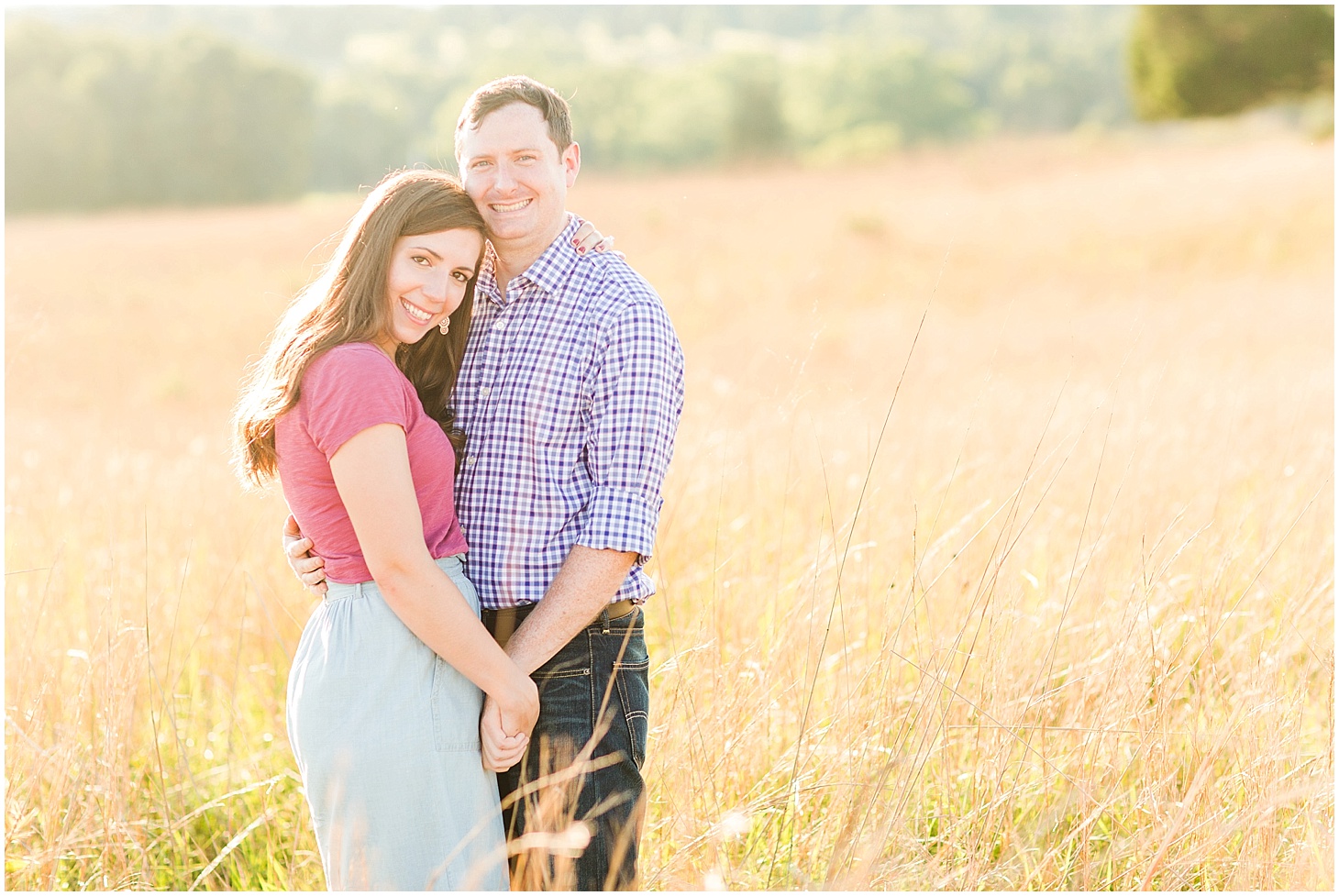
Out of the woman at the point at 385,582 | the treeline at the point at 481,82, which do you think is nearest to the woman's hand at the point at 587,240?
the woman at the point at 385,582

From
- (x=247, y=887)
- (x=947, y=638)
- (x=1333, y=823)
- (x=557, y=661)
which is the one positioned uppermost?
(x=557, y=661)

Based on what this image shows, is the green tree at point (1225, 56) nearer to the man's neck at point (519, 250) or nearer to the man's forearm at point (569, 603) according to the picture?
the man's neck at point (519, 250)

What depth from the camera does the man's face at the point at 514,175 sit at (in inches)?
88.7

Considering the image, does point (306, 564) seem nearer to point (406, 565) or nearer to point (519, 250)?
point (406, 565)

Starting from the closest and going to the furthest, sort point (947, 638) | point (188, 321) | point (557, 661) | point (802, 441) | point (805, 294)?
1. point (557, 661)
2. point (947, 638)
3. point (802, 441)
4. point (805, 294)
5. point (188, 321)

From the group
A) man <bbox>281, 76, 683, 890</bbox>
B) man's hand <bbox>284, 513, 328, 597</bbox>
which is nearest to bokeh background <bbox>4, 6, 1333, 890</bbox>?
man <bbox>281, 76, 683, 890</bbox>

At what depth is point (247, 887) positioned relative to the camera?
2.73m

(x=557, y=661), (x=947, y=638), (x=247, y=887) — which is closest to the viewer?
(x=557, y=661)

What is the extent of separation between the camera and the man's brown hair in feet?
7.52

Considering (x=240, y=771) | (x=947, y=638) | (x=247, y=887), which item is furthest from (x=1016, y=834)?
(x=240, y=771)

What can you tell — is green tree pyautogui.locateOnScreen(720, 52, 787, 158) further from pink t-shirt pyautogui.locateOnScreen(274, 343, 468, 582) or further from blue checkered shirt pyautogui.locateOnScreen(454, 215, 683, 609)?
A: pink t-shirt pyautogui.locateOnScreen(274, 343, 468, 582)

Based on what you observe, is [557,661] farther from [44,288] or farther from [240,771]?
[44,288]

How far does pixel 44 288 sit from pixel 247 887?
51.8 ft

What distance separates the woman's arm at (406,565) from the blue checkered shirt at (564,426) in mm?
208
